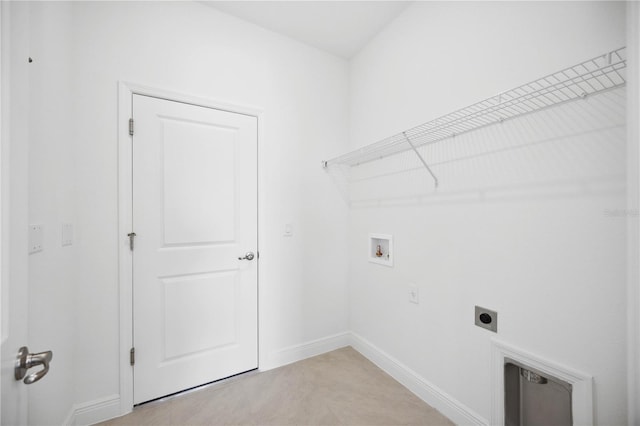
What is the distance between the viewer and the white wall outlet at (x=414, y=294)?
5.92 ft

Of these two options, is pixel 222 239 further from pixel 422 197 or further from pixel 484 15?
pixel 484 15

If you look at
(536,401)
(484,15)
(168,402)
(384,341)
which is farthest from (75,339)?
(484,15)

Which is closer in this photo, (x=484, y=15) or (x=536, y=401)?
(x=536, y=401)

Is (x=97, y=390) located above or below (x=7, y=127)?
below

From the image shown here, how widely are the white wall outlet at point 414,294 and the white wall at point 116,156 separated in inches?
29.8

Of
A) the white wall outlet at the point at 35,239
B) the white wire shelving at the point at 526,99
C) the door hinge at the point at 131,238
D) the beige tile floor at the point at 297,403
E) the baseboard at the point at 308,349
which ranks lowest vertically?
the beige tile floor at the point at 297,403

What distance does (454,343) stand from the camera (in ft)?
5.14

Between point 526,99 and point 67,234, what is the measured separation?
2.29m

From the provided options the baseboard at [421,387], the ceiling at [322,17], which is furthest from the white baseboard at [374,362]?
the ceiling at [322,17]

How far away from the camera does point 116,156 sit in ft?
5.26

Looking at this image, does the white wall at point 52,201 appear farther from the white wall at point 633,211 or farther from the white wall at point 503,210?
the white wall at point 633,211

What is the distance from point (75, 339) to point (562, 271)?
8.10 feet

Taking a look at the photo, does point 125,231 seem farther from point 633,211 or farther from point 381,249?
point 633,211

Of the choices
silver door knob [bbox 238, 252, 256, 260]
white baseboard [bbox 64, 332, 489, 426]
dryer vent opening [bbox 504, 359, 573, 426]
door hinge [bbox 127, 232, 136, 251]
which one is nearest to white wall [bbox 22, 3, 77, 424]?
white baseboard [bbox 64, 332, 489, 426]
